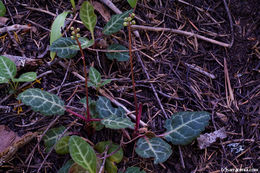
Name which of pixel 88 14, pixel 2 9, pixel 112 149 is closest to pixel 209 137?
pixel 112 149

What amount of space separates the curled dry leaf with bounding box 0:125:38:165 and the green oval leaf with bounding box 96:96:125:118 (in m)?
0.41

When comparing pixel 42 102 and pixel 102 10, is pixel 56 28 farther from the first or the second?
pixel 42 102

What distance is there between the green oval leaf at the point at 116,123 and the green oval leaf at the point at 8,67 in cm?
70

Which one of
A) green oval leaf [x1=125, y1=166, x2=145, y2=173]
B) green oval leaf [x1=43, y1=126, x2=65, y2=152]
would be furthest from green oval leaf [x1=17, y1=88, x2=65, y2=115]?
green oval leaf [x1=125, y1=166, x2=145, y2=173]

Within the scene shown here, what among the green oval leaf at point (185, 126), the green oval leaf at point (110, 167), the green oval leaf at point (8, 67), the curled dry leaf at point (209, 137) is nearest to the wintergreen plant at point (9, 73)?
the green oval leaf at point (8, 67)

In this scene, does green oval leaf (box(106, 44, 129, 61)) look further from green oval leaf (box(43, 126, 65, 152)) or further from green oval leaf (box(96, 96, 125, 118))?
green oval leaf (box(43, 126, 65, 152))

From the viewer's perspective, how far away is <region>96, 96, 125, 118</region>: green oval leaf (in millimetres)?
1529

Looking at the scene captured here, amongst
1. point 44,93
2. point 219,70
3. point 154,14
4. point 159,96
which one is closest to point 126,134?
point 159,96

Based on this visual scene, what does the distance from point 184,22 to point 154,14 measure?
0.86 feet

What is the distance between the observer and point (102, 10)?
2.03 metres

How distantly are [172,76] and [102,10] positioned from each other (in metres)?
0.79

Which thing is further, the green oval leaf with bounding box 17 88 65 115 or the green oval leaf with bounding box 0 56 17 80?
the green oval leaf with bounding box 0 56 17 80

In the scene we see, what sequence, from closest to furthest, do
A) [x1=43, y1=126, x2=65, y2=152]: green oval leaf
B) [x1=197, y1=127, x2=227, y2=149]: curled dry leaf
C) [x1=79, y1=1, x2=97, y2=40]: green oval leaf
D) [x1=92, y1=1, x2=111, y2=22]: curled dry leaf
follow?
[x1=43, y1=126, x2=65, y2=152]: green oval leaf, [x1=197, y1=127, x2=227, y2=149]: curled dry leaf, [x1=79, y1=1, x2=97, y2=40]: green oval leaf, [x1=92, y1=1, x2=111, y2=22]: curled dry leaf

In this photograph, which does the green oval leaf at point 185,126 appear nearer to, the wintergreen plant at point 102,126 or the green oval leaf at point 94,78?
the wintergreen plant at point 102,126
